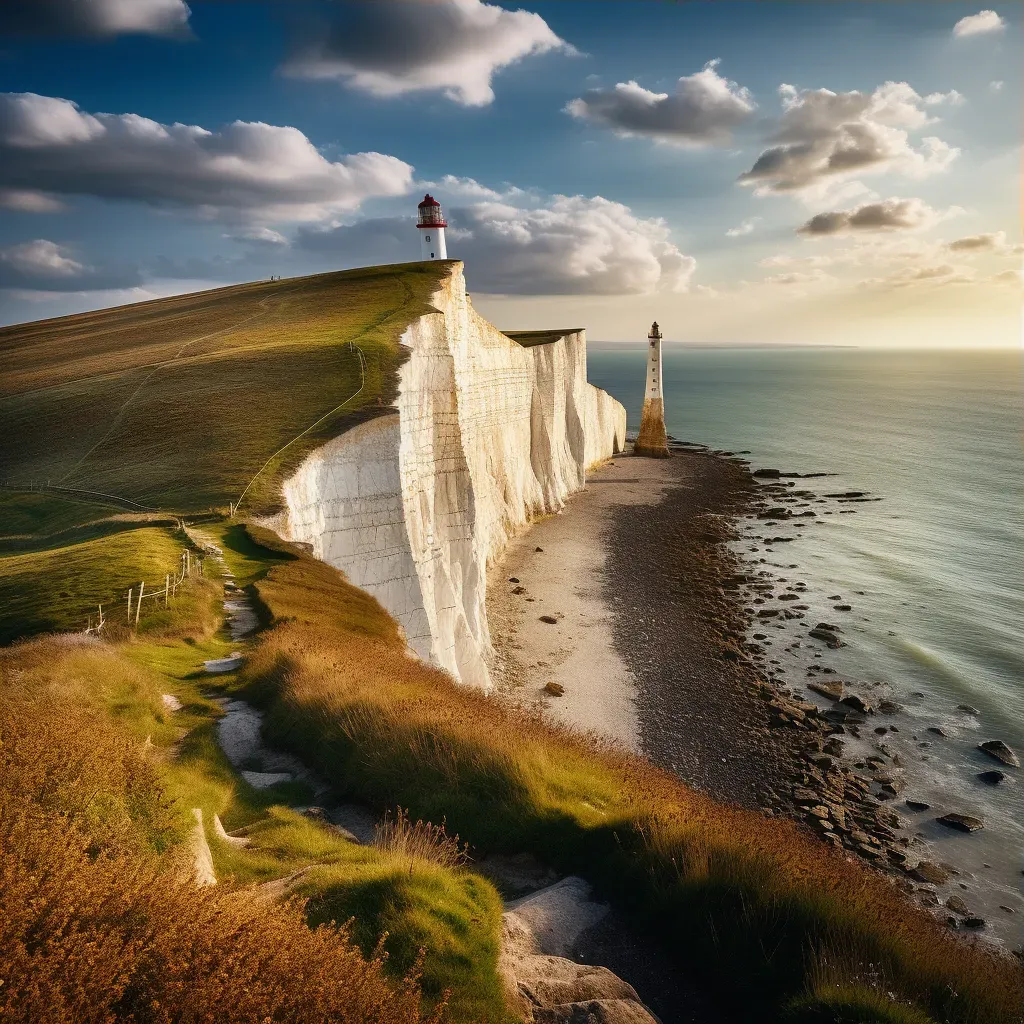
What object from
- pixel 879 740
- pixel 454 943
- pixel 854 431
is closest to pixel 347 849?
pixel 454 943

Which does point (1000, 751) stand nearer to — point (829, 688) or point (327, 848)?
point (829, 688)

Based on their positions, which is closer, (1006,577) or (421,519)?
(421,519)

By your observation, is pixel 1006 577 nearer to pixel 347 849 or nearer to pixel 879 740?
pixel 879 740

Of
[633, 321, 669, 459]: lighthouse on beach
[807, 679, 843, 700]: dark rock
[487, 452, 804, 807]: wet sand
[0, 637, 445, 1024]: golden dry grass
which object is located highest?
[0, 637, 445, 1024]: golden dry grass

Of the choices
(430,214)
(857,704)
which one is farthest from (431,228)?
(857,704)

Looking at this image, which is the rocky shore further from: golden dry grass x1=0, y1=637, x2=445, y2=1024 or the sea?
golden dry grass x1=0, y1=637, x2=445, y2=1024

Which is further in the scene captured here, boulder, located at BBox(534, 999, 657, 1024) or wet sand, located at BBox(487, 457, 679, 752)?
wet sand, located at BBox(487, 457, 679, 752)

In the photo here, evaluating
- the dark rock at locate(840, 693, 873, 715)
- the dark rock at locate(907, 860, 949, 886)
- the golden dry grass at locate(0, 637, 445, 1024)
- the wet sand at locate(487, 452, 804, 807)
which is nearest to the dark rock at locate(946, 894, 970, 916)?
the dark rock at locate(907, 860, 949, 886)

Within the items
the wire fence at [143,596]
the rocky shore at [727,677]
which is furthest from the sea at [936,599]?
the wire fence at [143,596]

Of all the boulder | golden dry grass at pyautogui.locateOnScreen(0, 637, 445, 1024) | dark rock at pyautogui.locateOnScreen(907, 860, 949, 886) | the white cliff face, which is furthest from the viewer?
the white cliff face
